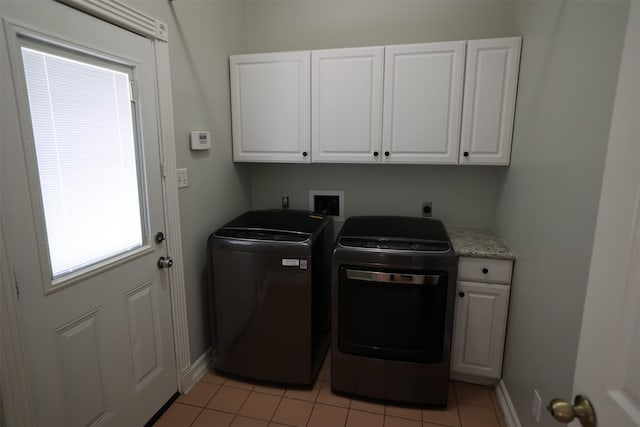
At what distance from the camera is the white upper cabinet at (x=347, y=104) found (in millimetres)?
2117

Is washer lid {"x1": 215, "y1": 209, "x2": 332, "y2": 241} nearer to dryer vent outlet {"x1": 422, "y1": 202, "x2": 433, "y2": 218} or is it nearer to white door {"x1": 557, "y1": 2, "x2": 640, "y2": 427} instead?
dryer vent outlet {"x1": 422, "y1": 202, "x2": 433, "y2": 218}

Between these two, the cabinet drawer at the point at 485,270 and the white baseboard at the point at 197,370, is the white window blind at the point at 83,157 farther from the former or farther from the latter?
the cabinet drawer at the point at 485,270

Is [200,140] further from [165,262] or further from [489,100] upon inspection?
[489,100]

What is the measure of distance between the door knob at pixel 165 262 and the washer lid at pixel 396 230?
949 millimetres

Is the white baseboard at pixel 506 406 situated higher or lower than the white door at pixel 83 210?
lower

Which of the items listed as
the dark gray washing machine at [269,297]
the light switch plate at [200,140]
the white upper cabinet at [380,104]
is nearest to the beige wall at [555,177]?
the white upper cabinet at [380,104]

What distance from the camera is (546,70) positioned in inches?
61.2

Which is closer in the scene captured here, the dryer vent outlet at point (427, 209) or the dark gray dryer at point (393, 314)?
the dark gray dryer at point (393, 314)

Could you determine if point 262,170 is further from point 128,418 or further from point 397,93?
point 128,418

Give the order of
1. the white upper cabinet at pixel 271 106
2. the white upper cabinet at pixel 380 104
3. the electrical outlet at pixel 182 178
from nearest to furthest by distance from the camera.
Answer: the electrical outlet at pixel 182 178
the white upper cabinet at pixel 380 104
the white upper cabinet at pixel 271 106

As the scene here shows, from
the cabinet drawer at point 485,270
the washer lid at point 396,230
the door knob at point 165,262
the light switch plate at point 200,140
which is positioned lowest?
the cabinet drawer at point 485,270

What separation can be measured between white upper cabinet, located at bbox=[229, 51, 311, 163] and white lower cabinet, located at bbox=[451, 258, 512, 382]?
1.25m

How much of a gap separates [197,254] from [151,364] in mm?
635

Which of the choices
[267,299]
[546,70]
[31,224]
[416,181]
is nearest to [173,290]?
[267,299]
